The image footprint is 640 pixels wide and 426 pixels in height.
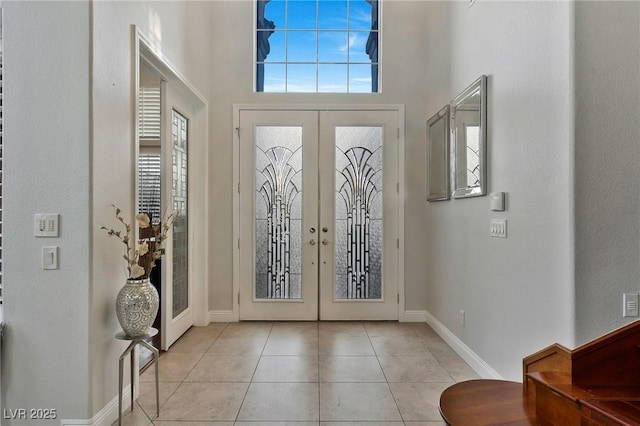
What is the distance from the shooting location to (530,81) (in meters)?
1.98

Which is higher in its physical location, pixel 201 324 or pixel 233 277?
pixel 233 277

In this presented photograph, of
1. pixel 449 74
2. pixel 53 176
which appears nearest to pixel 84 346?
pixel 53 176

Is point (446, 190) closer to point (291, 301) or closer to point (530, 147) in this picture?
point (530, 147)

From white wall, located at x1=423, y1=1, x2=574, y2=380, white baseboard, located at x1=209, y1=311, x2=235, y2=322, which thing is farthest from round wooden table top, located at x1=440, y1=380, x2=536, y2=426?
white baseboard, located at x1=209, y1=311, x2=235, y2=322

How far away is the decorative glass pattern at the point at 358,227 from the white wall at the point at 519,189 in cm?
100

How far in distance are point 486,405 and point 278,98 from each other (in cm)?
335

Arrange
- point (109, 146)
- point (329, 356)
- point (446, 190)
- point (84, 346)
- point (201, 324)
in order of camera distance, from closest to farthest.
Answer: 1. point (84, 346)
2. point (109, 146)
3. point (329, 356)
4. point (446, 190)
5. point (201, 324)

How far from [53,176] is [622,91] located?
287cm

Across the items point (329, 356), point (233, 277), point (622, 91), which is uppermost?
point (622, 91)

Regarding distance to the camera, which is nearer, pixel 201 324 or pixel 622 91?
pixel 622 91

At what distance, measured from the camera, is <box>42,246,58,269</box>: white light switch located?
1.77 m

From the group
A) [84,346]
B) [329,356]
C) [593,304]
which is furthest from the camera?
[329,356]

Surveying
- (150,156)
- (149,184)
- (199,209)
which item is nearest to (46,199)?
(199,209)

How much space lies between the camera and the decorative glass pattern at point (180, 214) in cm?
319
